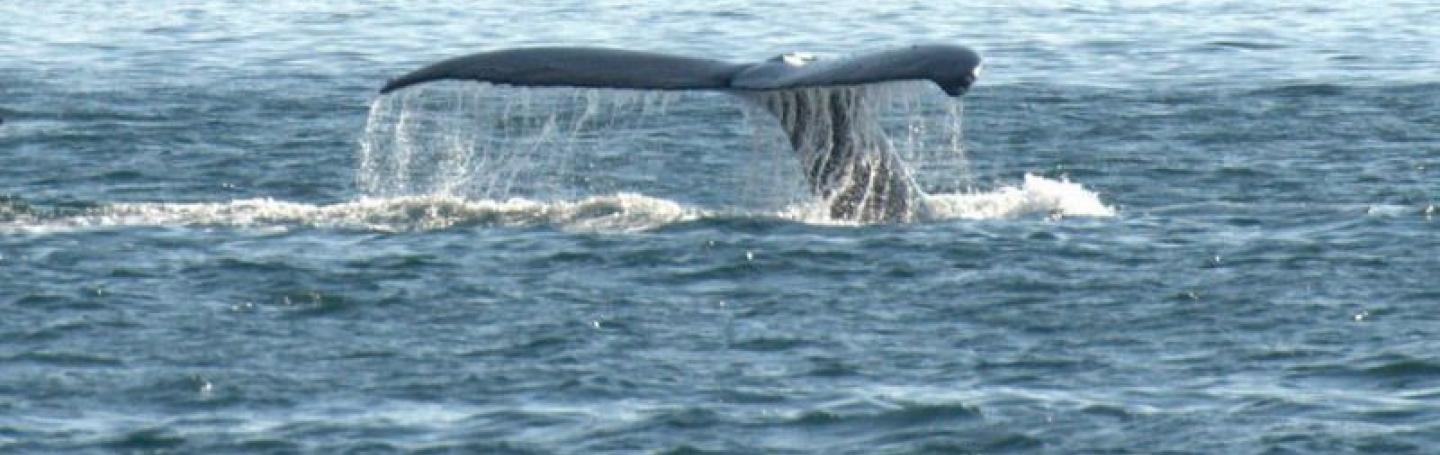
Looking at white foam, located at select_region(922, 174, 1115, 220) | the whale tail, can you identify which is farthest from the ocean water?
the whale tail

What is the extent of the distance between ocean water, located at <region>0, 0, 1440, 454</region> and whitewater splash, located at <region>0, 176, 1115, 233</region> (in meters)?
0.05

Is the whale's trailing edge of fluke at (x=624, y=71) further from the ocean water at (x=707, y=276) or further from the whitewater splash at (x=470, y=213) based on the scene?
the whitewater splash at (x=470, y=213)

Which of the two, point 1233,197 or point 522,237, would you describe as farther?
point 1233,197

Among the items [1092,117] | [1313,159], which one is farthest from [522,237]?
[1092,117]

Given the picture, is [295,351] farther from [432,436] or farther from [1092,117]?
[1092,117]

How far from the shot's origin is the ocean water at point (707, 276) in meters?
12.5

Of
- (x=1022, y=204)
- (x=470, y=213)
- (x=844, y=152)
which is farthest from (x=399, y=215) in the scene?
(x=1022, y=204)

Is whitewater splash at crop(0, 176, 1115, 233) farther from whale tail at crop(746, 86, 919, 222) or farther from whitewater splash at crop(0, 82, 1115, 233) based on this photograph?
whale tail at crop(746, 86, 919, 222)

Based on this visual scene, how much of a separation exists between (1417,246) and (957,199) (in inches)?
110

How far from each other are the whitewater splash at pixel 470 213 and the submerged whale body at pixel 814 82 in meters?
Answer: 0.24

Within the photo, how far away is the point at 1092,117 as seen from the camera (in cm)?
2258

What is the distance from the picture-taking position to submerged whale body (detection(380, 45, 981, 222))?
566 inches

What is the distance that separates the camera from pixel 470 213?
17.4 meters

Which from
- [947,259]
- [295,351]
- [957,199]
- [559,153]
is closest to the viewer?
[295,351]
